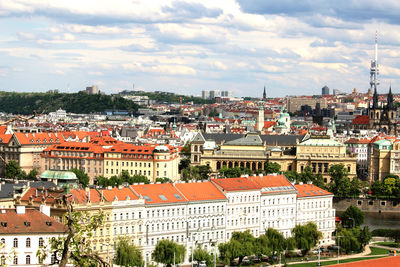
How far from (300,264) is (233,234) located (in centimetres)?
719

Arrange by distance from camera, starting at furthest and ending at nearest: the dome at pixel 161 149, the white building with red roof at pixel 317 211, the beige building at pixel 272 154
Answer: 1. the beige building at pixel 272 154
2. the dome at pixel 161 149
3. the white building with red roof at pixel 317 211

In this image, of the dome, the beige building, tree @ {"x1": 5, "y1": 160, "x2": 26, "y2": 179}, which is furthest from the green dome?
the beige building

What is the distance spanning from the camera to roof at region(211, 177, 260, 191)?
93.1 m

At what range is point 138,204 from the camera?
82438 millimetres

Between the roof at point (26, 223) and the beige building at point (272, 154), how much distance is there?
102 meters

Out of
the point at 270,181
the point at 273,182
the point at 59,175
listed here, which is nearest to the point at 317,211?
the point at 273,182

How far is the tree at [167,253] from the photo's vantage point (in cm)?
7900

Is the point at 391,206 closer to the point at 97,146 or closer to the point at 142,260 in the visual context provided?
the point at 97,146

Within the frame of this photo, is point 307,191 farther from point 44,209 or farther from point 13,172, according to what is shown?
point 13,172

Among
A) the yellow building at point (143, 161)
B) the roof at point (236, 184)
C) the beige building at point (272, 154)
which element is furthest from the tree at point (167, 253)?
the beige building at point (272, 154)

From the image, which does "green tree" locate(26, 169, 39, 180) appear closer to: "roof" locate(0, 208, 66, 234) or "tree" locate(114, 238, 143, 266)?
"tree" locate(114, 238, 143, 266)

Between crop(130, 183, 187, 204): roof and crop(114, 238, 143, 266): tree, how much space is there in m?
8.89

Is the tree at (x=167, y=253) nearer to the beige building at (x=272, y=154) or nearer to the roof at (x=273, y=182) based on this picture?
the roof at (x=273, y=182)

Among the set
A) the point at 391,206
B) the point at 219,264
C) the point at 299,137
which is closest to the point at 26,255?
the point at 219,264
